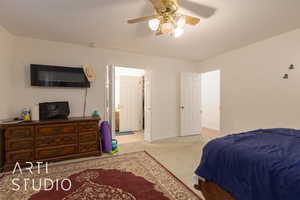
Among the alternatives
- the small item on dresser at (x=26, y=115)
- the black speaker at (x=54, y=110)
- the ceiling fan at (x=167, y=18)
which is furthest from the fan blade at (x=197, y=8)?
the small item on dresser at (x=26, y=115)

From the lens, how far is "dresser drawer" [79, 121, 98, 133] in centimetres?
273

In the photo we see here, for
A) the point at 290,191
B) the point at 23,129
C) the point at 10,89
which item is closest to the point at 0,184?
the point at 23,129

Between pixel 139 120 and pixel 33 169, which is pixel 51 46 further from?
pixel 139 120

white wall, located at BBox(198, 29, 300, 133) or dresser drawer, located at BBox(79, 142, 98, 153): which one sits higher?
white wall, located at BBox(198, 29, 300, 133)

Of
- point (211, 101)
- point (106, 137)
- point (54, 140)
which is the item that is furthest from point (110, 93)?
point (211, 101)

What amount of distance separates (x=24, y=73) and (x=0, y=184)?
1969 mm

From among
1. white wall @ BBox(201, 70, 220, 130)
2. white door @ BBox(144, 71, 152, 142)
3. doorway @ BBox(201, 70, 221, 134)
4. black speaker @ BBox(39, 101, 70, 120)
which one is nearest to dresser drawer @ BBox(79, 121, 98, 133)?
black speaker @ BBox(39, 101, 70, 120)

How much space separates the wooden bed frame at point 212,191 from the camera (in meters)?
1.36

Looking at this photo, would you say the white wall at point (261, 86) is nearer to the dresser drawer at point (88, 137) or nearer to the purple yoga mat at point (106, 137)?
the purple yoga mat at point (106, 137)

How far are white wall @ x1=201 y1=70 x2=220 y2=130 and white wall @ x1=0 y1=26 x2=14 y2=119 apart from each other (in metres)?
5.67

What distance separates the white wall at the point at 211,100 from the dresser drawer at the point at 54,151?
4812 millimetres

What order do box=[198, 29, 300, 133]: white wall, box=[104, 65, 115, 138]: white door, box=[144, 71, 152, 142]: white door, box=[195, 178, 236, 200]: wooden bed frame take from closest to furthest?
box=[195, 178, 236, 200]: wooden bed frame, box=[198, 29, 300, 133]: white wall, box=[104, 65, 115, 138]: white door, box=[144, 71, 152, 142]: white door

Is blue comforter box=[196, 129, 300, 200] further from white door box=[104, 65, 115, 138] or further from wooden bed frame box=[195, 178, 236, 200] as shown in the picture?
white door box=[104, 65, 115, 138]

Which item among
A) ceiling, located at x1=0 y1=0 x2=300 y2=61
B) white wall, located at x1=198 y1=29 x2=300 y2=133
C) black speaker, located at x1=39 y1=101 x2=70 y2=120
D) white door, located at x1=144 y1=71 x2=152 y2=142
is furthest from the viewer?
white door, located at x1=144 y1=71 x2=152 y2=142
